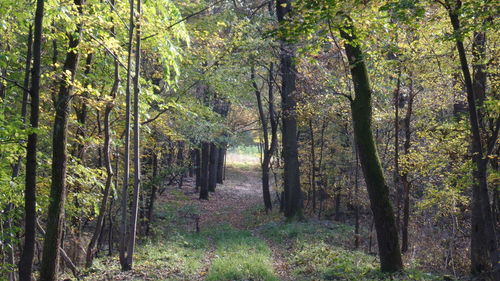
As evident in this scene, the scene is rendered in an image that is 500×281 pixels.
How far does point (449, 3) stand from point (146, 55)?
8.60 metres

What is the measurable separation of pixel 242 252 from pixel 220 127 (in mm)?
6301

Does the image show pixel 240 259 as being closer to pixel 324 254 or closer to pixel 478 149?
pixel 324 254

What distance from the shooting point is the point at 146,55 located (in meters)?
12.1

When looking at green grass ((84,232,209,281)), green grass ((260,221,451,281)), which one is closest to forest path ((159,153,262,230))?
green grass ((260,221,451,281))

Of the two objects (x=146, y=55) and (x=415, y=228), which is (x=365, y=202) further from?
(x=146, y=55)

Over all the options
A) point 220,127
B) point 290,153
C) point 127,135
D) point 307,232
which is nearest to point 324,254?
point 307,232

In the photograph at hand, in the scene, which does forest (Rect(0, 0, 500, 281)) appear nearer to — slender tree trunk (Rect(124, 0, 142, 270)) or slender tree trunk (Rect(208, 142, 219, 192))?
slender tree trunk (Rect(124, 0, 142, 270))

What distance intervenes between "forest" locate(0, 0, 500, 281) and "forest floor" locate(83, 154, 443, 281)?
82 mm

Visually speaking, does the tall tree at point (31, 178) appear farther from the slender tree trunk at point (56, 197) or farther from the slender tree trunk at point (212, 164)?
the slender tree trunk at point (212, 164)

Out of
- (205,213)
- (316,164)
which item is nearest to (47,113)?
(205,213)

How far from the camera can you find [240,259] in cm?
1026

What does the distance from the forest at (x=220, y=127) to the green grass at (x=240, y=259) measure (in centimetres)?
6

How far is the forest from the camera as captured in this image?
634 centimetres

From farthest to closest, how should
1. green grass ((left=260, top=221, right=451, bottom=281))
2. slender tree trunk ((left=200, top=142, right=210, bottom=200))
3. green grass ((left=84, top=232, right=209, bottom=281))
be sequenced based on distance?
slender tree trunk ((left=200, top=142, right=210, bottom=200)) → green grass ((left=84, top=232, right=209, bottom=281)) → green grass ((left=260, top=221, right=451, bottom=281))
